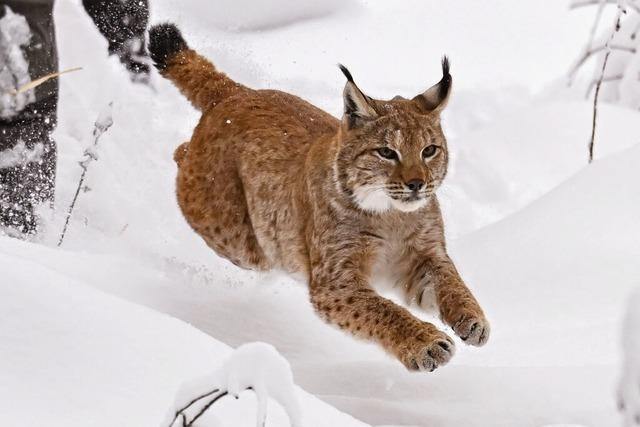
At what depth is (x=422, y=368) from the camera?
127 inches

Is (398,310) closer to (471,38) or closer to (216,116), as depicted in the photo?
(216,116)

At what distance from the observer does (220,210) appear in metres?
4.53

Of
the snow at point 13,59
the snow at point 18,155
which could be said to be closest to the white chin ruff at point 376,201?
the snow at point 13,59

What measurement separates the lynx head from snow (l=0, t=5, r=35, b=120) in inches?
65.2

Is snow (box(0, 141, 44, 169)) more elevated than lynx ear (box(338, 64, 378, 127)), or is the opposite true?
snow (box(0, 141, 44, 169))

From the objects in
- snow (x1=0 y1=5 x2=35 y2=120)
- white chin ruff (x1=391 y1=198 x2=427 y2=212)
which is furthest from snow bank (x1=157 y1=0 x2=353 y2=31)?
white chin ruff (x1=391 y1=198 x2=427 y2=212)

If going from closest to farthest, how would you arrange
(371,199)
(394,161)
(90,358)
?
(90,358) → (394,161) → (371,199)

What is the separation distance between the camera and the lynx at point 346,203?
11.6 feet

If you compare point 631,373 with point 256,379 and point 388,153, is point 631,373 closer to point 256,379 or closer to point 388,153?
point 256,379

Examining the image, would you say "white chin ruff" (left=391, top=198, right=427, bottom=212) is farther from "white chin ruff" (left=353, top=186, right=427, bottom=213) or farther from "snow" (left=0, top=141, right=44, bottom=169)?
"snow" (left=0, top=141, right=44, bottom=169)

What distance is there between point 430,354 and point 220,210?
1516mm

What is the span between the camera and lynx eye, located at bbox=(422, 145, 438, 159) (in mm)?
3625

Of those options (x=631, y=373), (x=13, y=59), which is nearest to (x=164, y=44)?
(x=13, y=59)

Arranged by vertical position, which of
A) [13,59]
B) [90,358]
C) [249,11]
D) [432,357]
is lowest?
[90,358]
